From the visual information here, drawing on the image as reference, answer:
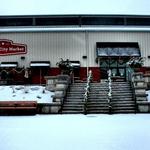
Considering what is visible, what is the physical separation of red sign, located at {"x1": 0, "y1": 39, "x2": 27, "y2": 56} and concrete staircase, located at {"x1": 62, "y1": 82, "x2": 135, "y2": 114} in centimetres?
1032

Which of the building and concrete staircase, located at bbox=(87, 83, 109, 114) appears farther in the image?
the building

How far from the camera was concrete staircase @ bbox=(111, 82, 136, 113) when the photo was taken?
2027cm

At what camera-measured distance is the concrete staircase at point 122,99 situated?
2027 cm

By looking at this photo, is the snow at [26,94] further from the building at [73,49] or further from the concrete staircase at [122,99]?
the building at [73,49]

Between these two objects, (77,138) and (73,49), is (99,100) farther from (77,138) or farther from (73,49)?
(73,49)

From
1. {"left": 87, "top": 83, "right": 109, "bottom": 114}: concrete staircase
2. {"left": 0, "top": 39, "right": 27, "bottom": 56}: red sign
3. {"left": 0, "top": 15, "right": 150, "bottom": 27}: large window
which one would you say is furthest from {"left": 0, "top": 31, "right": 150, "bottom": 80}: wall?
{"left": 87, "top": 83, "right": 109, "bottom": 114}: concrete staircase

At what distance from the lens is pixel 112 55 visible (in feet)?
108

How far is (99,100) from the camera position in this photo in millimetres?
21578

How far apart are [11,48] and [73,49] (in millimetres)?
5711

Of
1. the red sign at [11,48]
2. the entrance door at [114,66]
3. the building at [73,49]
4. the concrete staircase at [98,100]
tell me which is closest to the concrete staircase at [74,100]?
the concrete staircase at [98,100]

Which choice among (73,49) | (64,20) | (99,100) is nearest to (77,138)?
(99,100)

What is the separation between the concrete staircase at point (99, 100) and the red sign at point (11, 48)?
1032 centimetres

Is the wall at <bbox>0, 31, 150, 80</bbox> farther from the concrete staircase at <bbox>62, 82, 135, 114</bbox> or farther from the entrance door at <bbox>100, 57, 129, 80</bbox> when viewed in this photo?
the concrete staircase at <bbox>62, 82, 135, 114</bbox>
